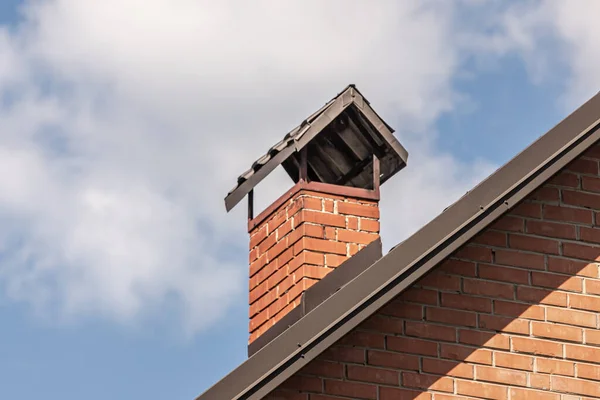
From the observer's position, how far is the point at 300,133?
24.5ft

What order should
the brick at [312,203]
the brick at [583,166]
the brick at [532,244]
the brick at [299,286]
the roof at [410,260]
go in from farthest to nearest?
the brick at [312,203] → the brick at [299,286] → the brick at [583,166] → the brick at [532,244] → the roof at [410,260]

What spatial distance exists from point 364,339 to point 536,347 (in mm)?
980

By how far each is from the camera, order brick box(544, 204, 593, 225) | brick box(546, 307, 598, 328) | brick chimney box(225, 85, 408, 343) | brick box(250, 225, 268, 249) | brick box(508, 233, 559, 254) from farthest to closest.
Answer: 1. brick box(250, 225, 268, 249)
2. brick chimney box(225, 85, 408, 343)
3. brick box(544, 204, 593, 225)
4. brick box(508, 233, 559, 254)
5. brick box(546, 307, 598, 328)

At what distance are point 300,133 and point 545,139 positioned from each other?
6.92 feet

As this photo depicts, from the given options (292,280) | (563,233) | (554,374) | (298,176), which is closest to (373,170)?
(298,176)

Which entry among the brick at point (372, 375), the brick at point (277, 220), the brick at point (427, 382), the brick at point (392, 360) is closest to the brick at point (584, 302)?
the brick at point (427, 382)

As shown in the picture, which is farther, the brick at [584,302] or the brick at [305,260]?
the brick at [305,260]

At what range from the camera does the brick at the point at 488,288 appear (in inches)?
231

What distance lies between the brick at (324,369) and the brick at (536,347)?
100cm

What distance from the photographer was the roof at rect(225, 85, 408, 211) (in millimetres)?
7512

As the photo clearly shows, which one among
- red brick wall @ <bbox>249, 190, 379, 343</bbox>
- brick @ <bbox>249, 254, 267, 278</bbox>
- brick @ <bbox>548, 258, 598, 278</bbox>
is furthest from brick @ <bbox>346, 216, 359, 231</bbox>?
brick @ <bbox>548, 258, 598, 278</bbox>

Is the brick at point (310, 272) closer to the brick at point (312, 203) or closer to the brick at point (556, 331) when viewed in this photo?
the brick at point (312, 203)

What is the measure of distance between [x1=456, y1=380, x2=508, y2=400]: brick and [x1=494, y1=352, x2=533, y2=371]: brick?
0.45 feet

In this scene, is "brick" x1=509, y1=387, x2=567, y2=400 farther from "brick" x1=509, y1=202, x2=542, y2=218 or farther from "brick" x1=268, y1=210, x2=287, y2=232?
"brick" x1=268, y1=210, x2=287, y2=232
